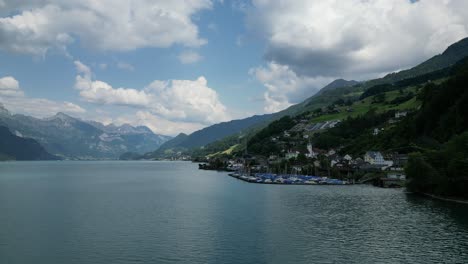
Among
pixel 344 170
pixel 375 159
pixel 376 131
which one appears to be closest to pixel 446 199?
pixel 344 170

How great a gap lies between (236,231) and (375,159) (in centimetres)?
10546

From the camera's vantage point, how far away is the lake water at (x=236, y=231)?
130 ft

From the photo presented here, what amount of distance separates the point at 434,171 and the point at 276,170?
93.7 m

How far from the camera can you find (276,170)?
17388cm

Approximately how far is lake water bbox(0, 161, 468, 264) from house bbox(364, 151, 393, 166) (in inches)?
2278

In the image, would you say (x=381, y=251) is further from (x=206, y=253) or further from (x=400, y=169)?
(x=400, y=169)

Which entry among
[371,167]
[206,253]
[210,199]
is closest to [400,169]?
[371,167]

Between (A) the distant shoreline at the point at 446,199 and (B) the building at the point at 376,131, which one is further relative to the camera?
(B) the building at the point at 376,131

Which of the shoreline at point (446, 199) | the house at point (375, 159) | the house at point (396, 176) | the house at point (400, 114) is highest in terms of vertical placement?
the house at point (400, 114)

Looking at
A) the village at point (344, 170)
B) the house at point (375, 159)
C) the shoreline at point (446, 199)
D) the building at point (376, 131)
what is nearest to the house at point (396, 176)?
the village at point (344, 170)

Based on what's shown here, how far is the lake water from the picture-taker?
39688 millimetres

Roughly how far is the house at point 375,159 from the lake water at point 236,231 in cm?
5785

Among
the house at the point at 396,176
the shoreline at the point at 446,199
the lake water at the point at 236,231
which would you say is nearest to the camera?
the lake water at the point at 236,231

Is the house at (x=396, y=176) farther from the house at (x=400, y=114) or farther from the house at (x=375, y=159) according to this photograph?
the house at (x=400, y=114)
